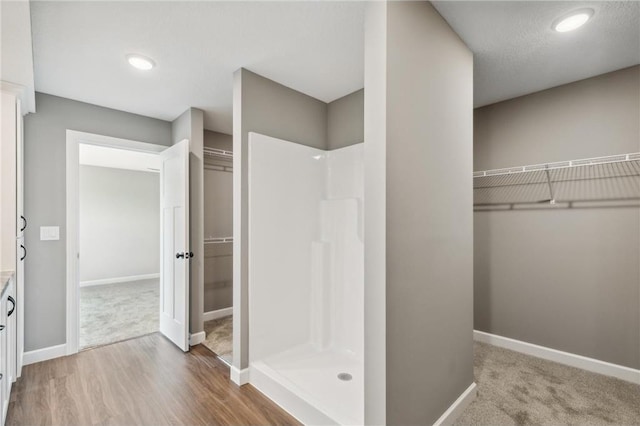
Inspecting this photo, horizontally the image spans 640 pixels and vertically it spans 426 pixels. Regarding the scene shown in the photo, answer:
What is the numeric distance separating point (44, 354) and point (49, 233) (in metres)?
1.07

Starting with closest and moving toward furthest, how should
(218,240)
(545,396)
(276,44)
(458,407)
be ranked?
1. (458,407)
2. (276,44)
3. (545,396)
4. (218,240)

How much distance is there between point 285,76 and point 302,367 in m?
2.35

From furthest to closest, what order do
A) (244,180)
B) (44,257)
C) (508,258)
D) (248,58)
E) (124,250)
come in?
1. (124,250)
2. (508,258)
3. (44,257)
4. (244,180)
5. (248,58)

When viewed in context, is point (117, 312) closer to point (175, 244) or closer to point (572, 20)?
point (175, 244)

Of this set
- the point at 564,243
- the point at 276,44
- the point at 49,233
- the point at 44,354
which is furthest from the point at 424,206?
the point at 44,354

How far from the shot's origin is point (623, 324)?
2.40 metres

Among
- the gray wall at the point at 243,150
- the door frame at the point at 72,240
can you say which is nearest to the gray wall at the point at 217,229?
the door frame at the point at 72,240

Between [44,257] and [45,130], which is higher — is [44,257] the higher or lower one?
the lower one

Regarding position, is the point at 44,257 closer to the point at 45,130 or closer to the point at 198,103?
the point at 45,130

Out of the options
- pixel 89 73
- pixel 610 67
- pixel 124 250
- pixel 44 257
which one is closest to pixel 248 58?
pixel 89 73

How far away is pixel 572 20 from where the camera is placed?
180cm

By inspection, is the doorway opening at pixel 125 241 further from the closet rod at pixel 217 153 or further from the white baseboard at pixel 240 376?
the white baseboard at pixel 240 376

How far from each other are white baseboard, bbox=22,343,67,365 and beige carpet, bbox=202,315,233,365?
1.22 meters

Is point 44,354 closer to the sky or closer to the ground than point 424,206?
closer to the ground
